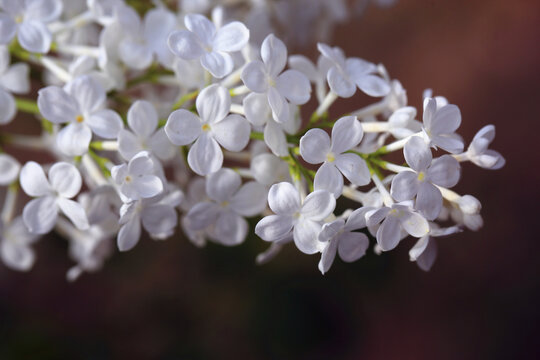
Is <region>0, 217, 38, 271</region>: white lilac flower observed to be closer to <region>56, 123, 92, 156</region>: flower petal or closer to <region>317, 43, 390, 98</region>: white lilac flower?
<region>56, 123, 92, 156</region>: flower petal

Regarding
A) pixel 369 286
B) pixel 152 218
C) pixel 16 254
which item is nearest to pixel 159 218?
pixel 152 218

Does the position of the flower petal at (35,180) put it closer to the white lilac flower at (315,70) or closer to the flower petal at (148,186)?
the flower petal at (148,186)

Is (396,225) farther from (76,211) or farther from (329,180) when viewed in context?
(76,211)

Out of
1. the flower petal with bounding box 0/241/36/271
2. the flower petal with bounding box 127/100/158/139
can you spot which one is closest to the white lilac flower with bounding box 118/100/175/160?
the flower petal with bounding box 127/100/158/139

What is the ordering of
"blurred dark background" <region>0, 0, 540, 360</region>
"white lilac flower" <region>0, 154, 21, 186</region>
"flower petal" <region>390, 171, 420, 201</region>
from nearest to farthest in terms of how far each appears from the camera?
"flower petal" <region>390, 171, 420, 201</region> → "white lilac flower" <region>0, 154, 21, 186</region> → "blurred dark background" <region>0, 0, 540, 360</region>

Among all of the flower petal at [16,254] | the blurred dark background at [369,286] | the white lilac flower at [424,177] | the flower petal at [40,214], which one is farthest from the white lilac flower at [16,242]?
the blurred dark background at [369,286]

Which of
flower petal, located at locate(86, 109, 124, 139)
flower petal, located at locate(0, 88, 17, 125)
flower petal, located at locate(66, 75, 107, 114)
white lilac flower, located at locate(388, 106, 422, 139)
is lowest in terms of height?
flower petal, located at locate(0, 88, 17, 125)

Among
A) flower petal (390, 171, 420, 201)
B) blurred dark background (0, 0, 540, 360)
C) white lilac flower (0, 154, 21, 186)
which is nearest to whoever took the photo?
flower petal (390, 171, 420, 201)
